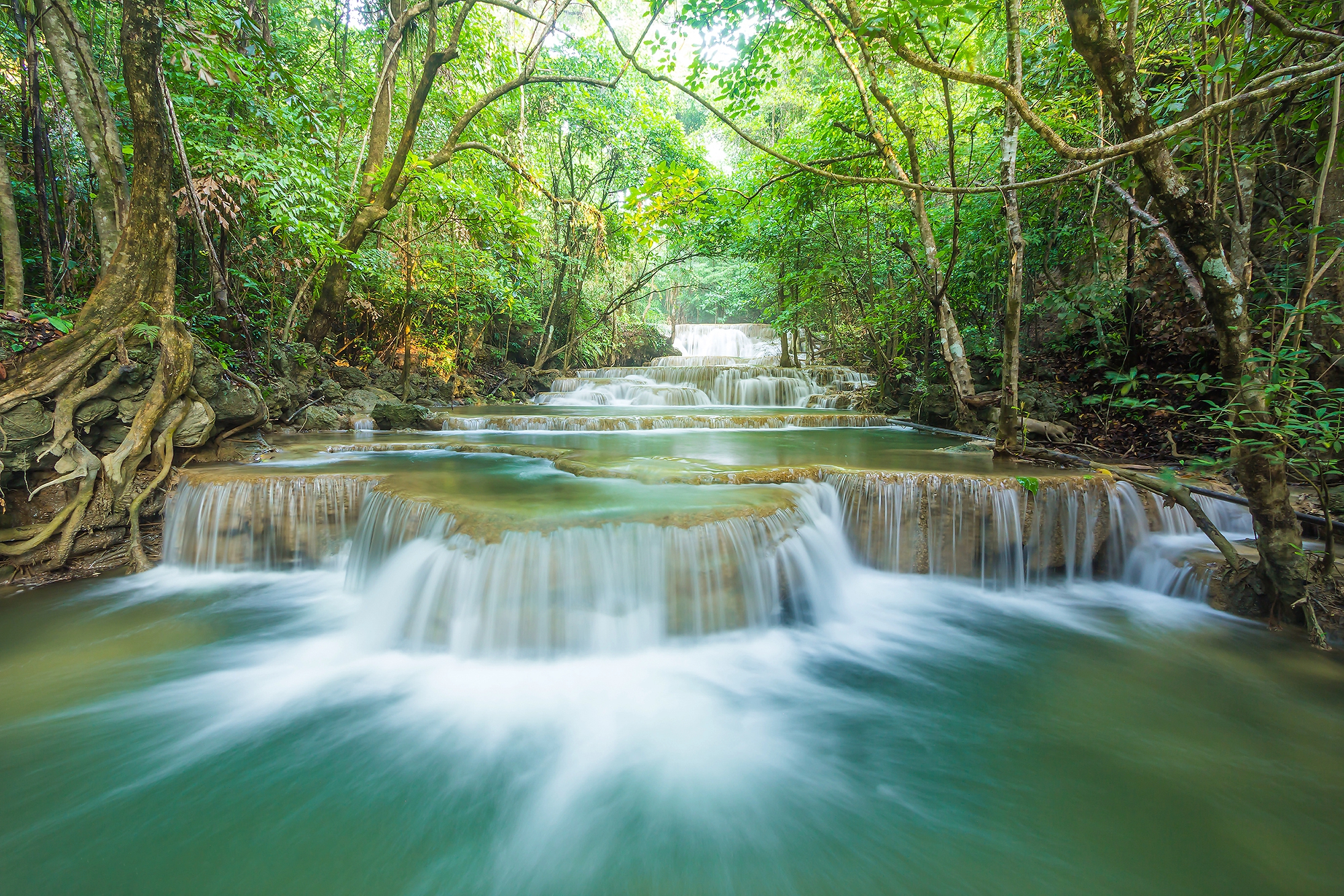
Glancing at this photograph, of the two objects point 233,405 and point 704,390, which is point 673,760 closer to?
point 233,405

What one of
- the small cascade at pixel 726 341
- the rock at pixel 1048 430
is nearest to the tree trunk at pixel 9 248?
the rock at pixel 1048 430

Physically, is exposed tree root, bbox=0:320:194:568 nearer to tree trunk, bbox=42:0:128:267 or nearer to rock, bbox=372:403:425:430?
tree trunk, bbox=42:0:128:267

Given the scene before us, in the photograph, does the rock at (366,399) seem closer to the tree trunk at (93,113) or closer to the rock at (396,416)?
the rock at (396,416)

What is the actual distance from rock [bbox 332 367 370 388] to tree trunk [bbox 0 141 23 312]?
18.7 ft

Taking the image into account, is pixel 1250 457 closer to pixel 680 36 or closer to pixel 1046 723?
pixel 1046 723

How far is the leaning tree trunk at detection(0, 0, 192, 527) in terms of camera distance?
4.08 meters

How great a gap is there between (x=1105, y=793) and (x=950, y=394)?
747cm

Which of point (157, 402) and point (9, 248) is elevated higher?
point (9, 248)

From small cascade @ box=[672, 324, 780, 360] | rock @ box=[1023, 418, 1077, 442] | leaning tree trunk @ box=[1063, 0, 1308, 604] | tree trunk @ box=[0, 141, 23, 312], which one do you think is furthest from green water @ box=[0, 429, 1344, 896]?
small cascade @ box=[672, 324, 780, 360]

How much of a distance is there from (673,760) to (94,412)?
546cm

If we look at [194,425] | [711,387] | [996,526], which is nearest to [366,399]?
[194,425]

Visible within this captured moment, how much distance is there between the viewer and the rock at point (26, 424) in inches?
151

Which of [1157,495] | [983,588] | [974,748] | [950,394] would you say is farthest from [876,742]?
[950,394]

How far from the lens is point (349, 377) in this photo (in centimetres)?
1032
